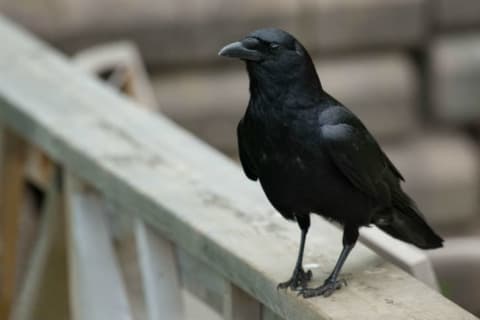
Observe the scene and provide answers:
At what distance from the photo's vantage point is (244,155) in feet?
7.13

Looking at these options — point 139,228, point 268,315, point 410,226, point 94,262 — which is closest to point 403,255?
point 410,226

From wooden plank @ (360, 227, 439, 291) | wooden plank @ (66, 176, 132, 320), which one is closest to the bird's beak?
wooden plank @ (360, 227, 439, 291)

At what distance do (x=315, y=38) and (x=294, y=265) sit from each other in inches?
135

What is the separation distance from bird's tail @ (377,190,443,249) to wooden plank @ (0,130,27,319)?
1.50 m

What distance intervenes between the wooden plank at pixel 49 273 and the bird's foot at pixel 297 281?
1.33 m

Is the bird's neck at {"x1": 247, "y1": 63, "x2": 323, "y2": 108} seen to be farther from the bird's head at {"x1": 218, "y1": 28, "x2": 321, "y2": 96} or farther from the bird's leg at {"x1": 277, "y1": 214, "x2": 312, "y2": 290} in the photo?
the bird's leg at {"x1": 277, "y1": 214, "x2": 312, "y2": 290}

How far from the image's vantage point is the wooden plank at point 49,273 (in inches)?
Answer: 132

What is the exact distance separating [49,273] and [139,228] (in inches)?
39.1

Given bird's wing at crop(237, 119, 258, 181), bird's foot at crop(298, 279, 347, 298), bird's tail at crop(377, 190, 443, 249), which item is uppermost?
bird's wing at crop(237, 119, 258, 181)

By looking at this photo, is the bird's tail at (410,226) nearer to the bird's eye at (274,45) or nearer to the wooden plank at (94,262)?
the bird's eye at (274,45)

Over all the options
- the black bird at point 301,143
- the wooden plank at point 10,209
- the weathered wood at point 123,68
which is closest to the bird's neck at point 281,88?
the black bird at point 301,143

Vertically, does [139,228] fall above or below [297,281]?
below

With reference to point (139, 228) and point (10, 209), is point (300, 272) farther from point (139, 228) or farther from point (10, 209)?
point (10, 209)

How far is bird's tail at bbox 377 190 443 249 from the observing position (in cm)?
228
